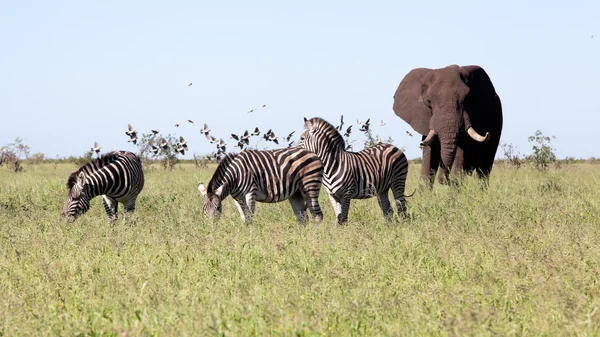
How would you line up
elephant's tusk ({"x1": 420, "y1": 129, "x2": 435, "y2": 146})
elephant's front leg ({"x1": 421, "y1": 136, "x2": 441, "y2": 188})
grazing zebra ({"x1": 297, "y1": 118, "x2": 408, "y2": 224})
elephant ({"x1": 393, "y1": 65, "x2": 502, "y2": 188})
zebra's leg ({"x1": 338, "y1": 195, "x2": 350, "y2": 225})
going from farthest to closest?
elephant's front leg ({"x1": 421, "y1": 136, "x2": 441, "y2": 188}) → elephant's tusk ({"x1": 420, "y1": 129, "x2": 435, "y2": 146}) → elephant ({"x1": 393, "y1": 65, "x2": 502, "y2": 188}) → grazing zebra ({"x1": 297, "y1": 118, "x2": 408, "y2": 224}) → zebra's leg ({"x1": 338, "y1": 195, "x2": 350, "y2": 225})

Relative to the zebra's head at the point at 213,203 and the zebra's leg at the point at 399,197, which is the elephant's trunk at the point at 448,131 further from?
the zebra's head at the point at 213,203

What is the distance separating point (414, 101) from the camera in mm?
Result: 16969

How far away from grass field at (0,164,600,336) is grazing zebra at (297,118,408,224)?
0.53 m

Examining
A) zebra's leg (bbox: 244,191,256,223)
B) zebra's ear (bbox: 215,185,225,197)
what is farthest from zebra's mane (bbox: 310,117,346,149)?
zebra's ear (bbox: 215,185,225,197)

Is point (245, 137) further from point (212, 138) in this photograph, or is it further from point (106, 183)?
point (106, 183)

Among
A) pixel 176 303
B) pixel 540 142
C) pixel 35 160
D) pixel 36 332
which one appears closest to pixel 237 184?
pixel 176 303

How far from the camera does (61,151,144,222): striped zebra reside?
11102mm

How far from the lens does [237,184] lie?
33.3ft

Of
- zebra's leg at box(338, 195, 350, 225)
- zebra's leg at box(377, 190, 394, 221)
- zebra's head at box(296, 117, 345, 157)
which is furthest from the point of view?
zebra's leg at box(377, 190, 394, 221)

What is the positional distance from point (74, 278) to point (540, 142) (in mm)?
21802

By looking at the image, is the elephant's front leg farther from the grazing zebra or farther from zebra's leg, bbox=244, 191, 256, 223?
zebra's leg, bbox=244, 191, 256, 223

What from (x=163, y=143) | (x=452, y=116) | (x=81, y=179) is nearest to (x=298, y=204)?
(x=81, y=179)

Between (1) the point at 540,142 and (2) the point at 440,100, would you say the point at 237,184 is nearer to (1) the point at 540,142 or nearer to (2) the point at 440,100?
(2) the point at 440,100

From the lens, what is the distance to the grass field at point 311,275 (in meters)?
4.80
